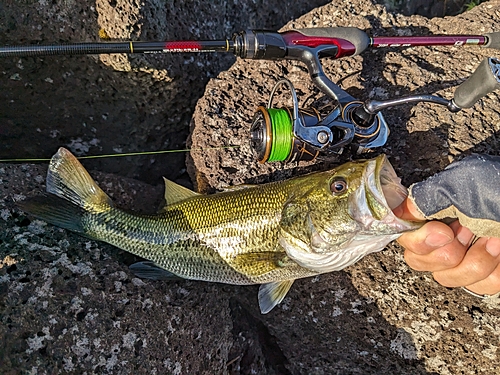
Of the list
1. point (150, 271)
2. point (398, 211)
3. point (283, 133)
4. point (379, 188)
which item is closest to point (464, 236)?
point (398, 211)

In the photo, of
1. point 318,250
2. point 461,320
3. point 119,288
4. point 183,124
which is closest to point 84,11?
point 183,124

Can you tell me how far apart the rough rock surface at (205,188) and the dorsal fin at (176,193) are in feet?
0.88

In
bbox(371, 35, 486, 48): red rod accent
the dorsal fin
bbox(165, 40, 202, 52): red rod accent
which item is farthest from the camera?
the dorsal fin

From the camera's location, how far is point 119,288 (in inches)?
123

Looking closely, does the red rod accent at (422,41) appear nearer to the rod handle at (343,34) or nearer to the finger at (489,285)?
the rod handle at (343,34)

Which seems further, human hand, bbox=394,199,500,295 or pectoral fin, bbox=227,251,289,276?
pectoral fin, bbox=227,251,289,276

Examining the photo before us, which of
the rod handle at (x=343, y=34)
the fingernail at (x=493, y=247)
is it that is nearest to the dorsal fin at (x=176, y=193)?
the rod handle at (x=343, y=34)

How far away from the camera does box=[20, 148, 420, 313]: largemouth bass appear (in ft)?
8.87

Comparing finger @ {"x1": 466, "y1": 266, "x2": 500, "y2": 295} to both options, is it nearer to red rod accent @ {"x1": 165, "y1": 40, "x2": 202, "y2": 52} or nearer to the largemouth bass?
the largemouth bass

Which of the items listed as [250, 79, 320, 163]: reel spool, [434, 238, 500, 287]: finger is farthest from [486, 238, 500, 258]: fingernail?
[250, 79, 320, 163]: reel spool

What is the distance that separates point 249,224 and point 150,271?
32.9 inches

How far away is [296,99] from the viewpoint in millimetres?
2771

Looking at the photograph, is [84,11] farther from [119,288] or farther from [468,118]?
[468,118]

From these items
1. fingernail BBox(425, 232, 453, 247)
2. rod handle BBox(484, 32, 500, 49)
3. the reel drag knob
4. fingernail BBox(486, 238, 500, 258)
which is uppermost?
rod handle BBox(484, 32, 500, 49)
